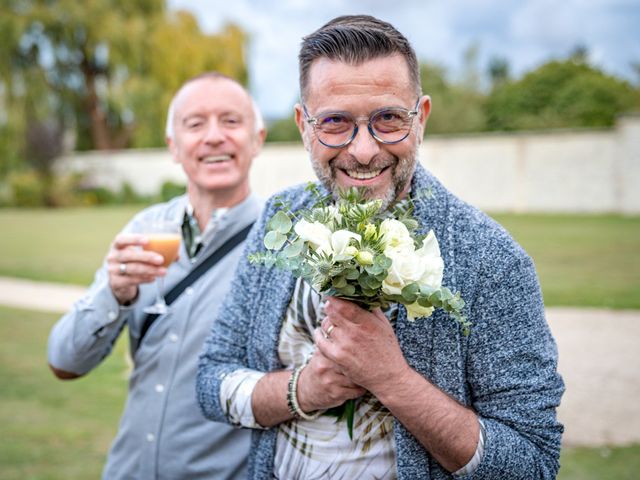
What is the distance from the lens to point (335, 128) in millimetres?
2107

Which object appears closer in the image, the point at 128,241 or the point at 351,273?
the point at 351,273

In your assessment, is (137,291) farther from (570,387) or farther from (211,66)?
(211,66)

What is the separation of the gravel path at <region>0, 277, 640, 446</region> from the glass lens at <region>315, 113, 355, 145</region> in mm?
4889

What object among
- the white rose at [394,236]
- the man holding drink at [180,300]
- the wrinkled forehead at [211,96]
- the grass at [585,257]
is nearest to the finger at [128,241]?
the man holding drink at [180,300]

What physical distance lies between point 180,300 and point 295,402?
3.69 ft

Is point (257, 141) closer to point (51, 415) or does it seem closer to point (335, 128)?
point (335, 128)

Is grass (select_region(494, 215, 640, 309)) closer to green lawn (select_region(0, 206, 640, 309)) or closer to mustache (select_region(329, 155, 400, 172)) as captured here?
green lawn (select_region(0, 206, 640, 309))

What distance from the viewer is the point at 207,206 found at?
3438mm

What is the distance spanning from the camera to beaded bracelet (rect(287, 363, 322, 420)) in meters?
2.18

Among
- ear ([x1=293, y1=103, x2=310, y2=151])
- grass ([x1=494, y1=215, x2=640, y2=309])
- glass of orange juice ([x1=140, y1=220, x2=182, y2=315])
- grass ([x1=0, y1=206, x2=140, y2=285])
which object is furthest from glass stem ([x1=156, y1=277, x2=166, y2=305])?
grass ([x1=0, y1=206, x2=140, y2=285])

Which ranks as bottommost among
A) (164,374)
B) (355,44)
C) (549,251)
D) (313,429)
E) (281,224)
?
(549,251)

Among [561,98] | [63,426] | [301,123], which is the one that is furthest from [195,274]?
[561,98]

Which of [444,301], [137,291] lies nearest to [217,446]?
[137,291]

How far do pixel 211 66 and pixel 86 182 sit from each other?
9.54 metres
